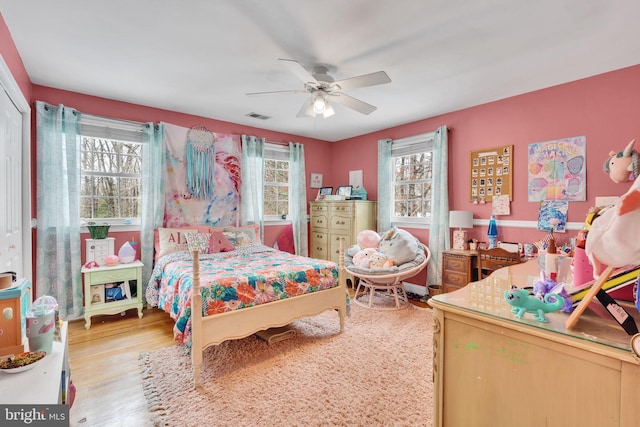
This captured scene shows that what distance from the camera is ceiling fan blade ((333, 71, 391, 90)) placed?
7.45 ft

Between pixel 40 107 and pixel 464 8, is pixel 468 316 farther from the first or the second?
pixel 40 107

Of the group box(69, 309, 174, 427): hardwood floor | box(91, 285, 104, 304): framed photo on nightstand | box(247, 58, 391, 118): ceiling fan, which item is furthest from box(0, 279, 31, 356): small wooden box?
box(91, 285, 104, 304): framed photo on nightstand

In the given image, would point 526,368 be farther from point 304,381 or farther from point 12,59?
point 12,59

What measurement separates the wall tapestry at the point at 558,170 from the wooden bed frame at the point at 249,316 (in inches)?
92.7

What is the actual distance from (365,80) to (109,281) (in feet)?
11.0

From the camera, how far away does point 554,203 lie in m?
3.23

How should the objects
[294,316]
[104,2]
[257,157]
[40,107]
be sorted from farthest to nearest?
[257,157]
[40,107]
[294,316]
[104,2]

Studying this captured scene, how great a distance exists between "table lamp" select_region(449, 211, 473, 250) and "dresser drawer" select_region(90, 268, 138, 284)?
3837 mm

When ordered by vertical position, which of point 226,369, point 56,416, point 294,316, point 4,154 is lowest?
point 226,369

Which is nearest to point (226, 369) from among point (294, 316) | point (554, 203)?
point (294, 316)

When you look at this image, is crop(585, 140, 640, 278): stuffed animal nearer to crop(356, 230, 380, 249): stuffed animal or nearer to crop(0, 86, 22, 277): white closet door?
crop(0, 86, 22, 277): white closet door

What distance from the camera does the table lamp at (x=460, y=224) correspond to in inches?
146

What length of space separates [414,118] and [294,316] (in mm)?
3258

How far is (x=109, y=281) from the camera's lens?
10.9 ft
